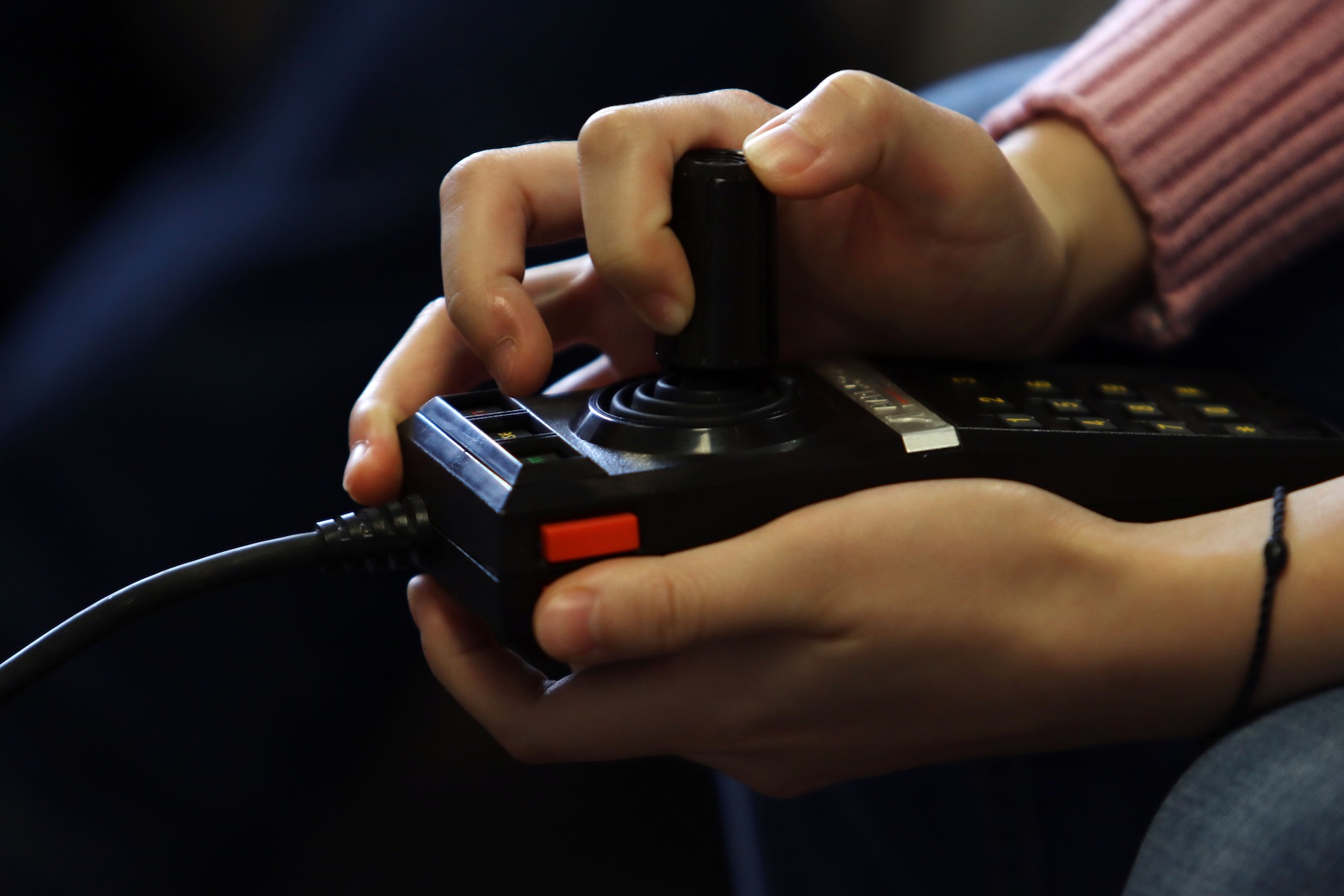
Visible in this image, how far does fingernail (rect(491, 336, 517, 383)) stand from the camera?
0.45m

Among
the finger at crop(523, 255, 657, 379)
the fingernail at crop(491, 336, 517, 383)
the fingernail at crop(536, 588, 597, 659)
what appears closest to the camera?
the fingernail at crop(536, 588, 597, 659)

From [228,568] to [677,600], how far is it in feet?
0.50

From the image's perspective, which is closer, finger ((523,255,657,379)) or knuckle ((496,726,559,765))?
knuckle ((496,726,559,765))

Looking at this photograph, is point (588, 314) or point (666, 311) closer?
point (666, 311)

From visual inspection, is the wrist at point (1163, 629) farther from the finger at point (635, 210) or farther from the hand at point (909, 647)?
the finger at point (635, 210)

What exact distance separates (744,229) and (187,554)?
50 cm

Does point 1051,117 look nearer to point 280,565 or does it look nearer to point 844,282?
point 844,282

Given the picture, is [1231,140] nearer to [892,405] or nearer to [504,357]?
[892,405]

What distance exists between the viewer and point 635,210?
0.41m

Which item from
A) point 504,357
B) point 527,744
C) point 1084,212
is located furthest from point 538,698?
point 1084,212

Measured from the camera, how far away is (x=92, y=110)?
1.00 metres

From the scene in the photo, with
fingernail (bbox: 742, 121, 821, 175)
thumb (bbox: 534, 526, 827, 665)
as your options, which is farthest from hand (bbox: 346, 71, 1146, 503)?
thumb (bbox: 534, 526, 827, 665)

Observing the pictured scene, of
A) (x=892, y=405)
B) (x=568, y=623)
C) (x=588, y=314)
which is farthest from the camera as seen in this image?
(x=588, y=314)

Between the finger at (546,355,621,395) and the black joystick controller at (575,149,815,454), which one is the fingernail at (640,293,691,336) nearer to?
the black joystick controller at (575,149,815,454)
